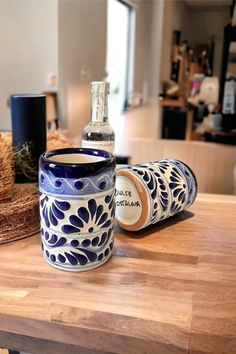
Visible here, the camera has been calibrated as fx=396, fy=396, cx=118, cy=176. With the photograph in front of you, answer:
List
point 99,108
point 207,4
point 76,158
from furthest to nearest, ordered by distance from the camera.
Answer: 1. point 207,4
2. point 99,108
3. point 76,158

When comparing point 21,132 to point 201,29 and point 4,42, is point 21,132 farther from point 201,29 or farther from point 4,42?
point 201,29

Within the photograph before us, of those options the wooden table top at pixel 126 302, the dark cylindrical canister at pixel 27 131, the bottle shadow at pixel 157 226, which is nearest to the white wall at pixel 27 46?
the dark cylindrical canister at pixel 27 131

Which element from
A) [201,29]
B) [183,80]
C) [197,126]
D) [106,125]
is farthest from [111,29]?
[106,125]

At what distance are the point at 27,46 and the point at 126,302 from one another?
6.98 ft

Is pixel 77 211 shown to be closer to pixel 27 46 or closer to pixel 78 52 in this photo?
pixel 27 46

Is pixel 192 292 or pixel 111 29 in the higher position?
pixel 111 29

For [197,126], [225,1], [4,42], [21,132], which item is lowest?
[197,126]

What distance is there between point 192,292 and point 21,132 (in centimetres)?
41

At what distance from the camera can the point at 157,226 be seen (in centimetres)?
69

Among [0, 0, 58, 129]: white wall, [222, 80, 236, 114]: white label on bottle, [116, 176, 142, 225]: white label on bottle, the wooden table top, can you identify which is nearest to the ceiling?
[222, 80, 236, 114]: white label on bottle

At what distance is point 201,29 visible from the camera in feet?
18.0

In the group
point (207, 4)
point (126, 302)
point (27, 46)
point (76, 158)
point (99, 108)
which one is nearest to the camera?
point (126, 302)

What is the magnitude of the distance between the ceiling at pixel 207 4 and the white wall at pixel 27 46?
2.95m

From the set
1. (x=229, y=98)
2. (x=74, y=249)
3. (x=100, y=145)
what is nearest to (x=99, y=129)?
(x=100, y=145)
